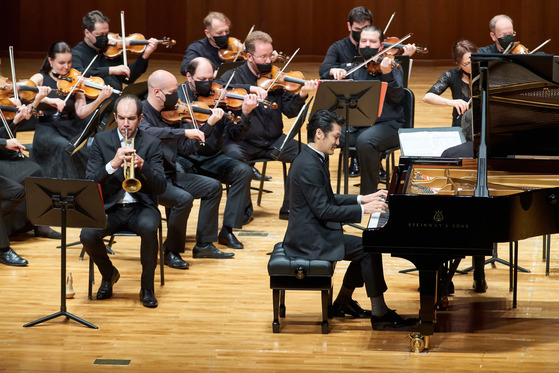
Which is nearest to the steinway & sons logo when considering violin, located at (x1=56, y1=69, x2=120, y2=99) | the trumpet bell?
the trumpet bell

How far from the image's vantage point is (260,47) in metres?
6.64

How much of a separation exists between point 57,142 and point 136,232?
1.75m

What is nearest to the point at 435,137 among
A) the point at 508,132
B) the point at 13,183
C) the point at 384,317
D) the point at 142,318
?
the point at 508,132

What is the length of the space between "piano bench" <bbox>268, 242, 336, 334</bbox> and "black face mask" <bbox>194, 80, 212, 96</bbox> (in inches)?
77.0

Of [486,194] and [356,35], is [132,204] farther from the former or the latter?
[356,35]

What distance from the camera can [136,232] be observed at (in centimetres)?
511

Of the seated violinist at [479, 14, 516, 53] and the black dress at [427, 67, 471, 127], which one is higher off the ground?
the seated violinist at [479, 14, 516, 53]

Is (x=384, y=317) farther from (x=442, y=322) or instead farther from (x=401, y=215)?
(x=401, y=215)

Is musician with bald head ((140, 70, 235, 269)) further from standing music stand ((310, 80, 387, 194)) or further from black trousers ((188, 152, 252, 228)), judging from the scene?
standing music stand ((310, 80, 387, 194))

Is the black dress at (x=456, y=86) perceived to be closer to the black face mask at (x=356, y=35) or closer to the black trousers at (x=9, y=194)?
the black face mask at (x=356, y=35)

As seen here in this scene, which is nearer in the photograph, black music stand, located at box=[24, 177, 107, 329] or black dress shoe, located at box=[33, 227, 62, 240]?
black music stand, located at box=[24, 177, 107, 329]

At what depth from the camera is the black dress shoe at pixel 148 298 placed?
5.02 m

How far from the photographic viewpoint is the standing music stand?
6109 mm

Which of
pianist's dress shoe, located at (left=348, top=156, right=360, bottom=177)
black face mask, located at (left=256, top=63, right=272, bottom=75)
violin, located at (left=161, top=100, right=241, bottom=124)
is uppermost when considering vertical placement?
black face mask, located at (left=256, top=63, right=272, bottom=75)
